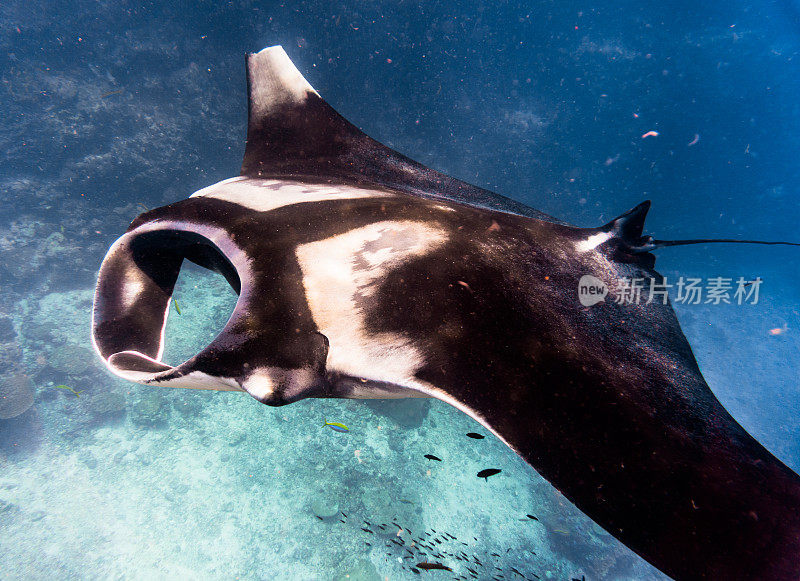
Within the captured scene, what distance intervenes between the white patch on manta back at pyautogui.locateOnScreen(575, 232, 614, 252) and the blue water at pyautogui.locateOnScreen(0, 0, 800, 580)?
9207 mm

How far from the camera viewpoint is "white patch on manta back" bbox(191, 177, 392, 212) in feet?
6.06

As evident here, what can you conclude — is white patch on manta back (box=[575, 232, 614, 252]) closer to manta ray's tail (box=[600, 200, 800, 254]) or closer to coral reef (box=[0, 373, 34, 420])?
manta ray's tail (box=[600, 200, 800, 254])

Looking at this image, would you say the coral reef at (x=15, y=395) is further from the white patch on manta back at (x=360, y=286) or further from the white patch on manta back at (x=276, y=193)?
the white patch on manta back at (x=360, y=286)

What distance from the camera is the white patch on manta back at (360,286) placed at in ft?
4.09

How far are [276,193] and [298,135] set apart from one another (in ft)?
4.40

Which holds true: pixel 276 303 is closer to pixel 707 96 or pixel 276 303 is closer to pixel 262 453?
pixel 262 453

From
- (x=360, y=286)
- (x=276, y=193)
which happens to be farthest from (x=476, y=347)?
(x=276, y=193)

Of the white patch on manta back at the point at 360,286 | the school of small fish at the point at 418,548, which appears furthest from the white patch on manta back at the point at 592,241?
the school of small fish at the point at 418,548

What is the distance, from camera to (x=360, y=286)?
144 cm

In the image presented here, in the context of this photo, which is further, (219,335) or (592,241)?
(592,241)

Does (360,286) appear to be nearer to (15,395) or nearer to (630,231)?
(630,231)

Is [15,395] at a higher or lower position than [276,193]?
lower

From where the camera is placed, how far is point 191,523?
847 centimetres

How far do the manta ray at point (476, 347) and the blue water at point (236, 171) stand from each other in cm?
922
